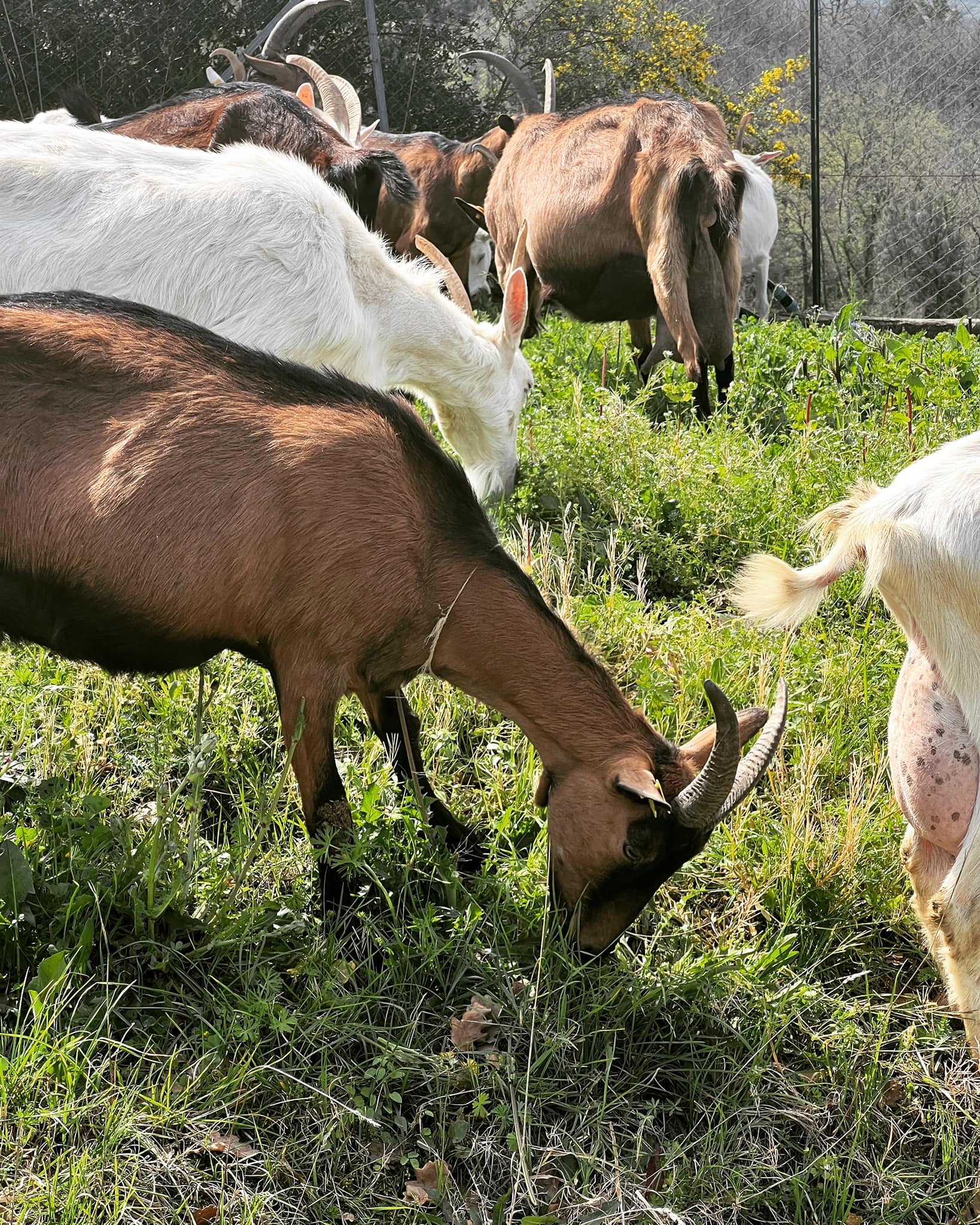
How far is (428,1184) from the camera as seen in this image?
262 cm

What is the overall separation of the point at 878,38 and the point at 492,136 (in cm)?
360

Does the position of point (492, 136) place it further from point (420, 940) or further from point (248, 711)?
point (420, 940)

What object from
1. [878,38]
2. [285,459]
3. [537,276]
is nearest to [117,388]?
[285,459]

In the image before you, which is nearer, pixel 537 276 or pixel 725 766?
pixel 725 766

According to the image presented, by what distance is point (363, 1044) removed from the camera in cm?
295

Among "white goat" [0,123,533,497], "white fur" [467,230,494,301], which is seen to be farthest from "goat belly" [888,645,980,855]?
"white fur" [467,230,494,301]

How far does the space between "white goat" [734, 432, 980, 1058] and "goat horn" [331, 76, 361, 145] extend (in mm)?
6278

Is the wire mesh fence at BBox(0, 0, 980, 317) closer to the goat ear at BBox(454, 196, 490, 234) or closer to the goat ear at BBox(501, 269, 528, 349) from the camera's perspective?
the goat ear at BBox(454, 196, 490, 234)

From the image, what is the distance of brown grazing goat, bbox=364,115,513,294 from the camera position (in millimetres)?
10672

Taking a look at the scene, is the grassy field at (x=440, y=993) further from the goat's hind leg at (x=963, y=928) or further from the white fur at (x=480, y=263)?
the white fur at (x=480, y=263)

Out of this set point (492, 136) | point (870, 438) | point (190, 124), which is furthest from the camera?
point (492, 136)

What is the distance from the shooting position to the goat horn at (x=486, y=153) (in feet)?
34.1

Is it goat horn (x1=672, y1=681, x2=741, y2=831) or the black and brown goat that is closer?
goat horn (x1=672, y1=681, x2=741, y2=831)

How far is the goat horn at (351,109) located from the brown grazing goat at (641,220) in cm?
109
